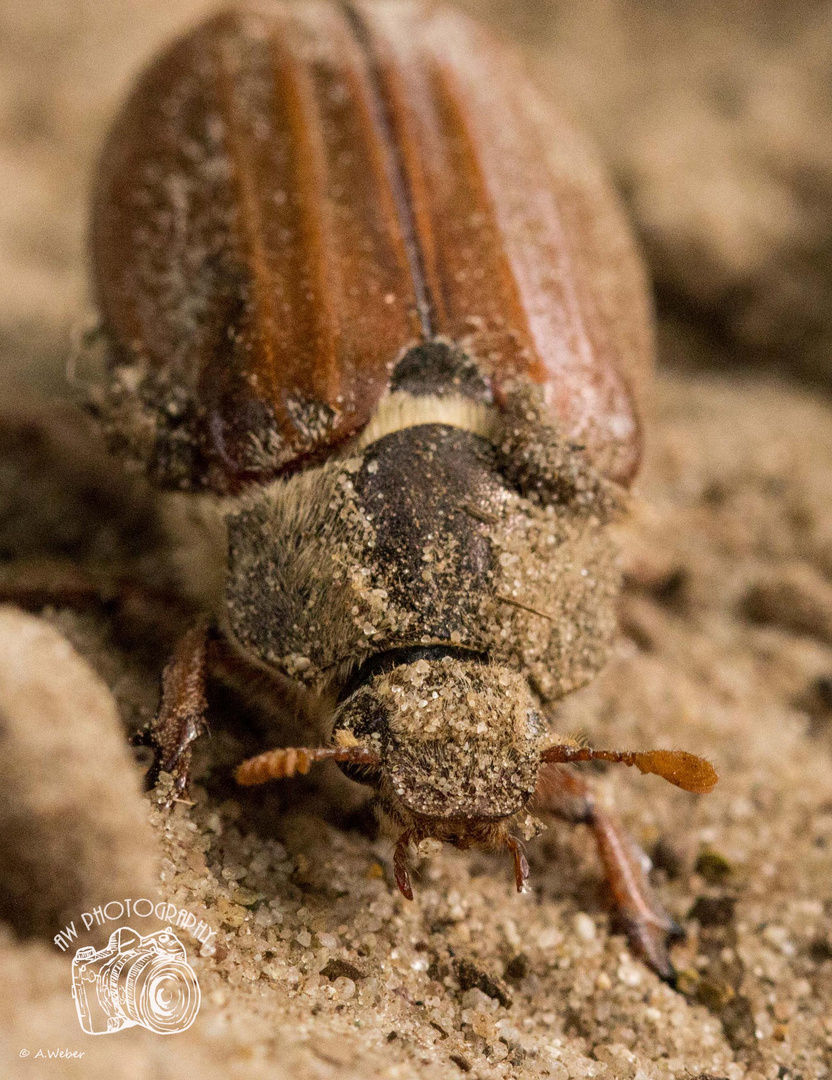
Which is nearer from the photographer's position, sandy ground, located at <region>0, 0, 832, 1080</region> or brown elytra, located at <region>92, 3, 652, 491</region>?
sandy ground, located at <region>0, 0, 832, 1080</region>

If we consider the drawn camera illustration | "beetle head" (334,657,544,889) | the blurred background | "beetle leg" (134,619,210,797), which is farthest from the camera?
the blurred background

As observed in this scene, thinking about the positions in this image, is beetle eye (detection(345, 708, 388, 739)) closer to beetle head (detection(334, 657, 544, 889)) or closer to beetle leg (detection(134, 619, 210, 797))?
beetle head (detection(334, 657, 544, 889))

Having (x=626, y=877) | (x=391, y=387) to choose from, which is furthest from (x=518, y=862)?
(x=391, y=387)

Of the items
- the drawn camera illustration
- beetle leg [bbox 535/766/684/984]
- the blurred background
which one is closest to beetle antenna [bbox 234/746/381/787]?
the drawn camera illustration

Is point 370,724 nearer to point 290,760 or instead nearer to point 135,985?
point 290,760

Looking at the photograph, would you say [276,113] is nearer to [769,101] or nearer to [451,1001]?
[451,1001]
